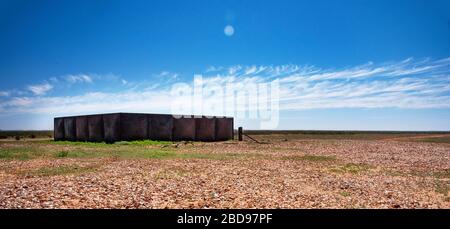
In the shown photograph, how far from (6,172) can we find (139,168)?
539 centimetres

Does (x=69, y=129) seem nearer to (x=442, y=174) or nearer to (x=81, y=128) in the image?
(x=81, y=128)

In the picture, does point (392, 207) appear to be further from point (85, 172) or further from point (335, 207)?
point (85, 172)

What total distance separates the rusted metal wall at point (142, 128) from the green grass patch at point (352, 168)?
25710 mm

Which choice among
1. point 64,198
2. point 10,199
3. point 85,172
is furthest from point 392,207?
point 85,172

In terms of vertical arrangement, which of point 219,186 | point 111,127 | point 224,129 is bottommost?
point 219,186

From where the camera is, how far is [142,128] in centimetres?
4022

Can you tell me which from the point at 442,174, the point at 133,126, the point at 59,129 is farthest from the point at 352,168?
the point at 59,129

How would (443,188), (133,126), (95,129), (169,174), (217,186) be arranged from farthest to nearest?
1. (95,129)
2. (133,126)
3. (169,174)
4. (443,188)
5. (217,186)

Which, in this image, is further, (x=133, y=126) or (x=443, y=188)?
(x=133, y=126)

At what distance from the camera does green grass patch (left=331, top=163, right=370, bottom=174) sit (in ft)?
55.9

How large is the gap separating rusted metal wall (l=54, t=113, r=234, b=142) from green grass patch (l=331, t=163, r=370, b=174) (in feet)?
84.4

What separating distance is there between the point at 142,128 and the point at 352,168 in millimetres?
26848

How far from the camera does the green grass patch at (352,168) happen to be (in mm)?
17044

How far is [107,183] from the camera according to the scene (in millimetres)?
12422
